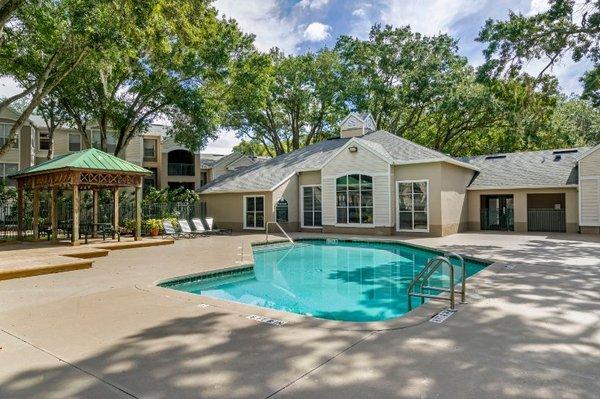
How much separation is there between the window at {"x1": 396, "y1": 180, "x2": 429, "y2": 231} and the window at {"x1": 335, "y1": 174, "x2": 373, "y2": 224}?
1.49 m

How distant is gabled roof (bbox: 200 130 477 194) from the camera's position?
1874cm

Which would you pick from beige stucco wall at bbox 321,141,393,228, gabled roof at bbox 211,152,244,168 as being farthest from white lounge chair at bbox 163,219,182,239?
gabled roof at bbox 211,152,244,168

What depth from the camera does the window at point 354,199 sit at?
1939cm

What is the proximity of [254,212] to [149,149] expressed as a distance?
55.0ft

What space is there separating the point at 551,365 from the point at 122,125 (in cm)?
2222

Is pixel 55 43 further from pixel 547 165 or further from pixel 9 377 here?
pixel 547 165

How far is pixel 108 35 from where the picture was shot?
12039mm

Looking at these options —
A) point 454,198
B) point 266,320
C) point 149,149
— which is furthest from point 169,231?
point 149,149

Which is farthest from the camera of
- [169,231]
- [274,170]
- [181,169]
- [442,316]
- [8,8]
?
[181,169]

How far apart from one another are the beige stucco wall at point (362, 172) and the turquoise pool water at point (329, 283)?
15.4 ft

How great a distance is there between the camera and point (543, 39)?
15.0 meters

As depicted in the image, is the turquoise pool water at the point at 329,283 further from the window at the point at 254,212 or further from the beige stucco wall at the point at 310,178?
the beige stucco wall at the point at 310,178

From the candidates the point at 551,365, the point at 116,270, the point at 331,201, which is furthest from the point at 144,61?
the point at 551,365

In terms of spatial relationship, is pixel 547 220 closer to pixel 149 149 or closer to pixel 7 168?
pixel 149 149
